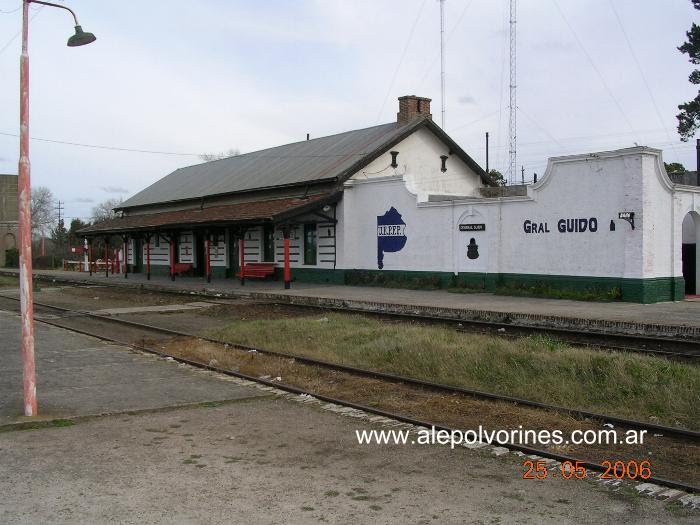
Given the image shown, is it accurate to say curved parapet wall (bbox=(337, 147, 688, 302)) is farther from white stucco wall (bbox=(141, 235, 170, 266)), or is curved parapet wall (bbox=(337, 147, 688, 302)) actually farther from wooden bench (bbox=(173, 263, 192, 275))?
white stucco wall (bbox=(141, 235, 170, 266))

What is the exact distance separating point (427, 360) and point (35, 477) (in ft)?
20.8

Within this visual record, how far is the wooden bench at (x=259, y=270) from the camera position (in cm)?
3031

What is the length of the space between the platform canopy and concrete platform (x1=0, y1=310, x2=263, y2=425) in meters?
13.8

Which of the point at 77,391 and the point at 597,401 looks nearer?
the point at 597,401

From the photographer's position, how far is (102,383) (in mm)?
9406

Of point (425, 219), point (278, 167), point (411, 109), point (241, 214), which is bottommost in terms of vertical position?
point (425, 219)

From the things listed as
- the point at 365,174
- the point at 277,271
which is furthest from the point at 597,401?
the point at 277,271

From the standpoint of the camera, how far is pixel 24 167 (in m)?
7.44

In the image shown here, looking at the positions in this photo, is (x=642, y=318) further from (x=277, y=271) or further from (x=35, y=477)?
(x=277, y=271)

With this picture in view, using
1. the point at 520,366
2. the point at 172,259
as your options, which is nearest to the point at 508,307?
the point at 520,366

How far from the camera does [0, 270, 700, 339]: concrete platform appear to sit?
14.0 m
